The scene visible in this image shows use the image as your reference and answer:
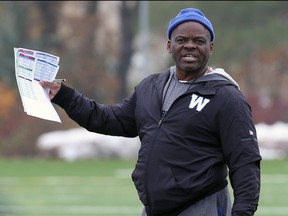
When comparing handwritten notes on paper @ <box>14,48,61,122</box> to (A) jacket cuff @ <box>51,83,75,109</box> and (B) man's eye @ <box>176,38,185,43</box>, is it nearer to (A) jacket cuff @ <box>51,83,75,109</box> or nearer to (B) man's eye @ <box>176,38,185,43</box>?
(A) jacket cuff @ <box>51,83,75,109</box>

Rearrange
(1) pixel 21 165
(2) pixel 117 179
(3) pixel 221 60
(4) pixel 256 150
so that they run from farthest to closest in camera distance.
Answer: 1. (3) pixel 221 60
2. (1) pixel 21 165
3. (2) pixel 117 179
4. (4) pixel 256 150

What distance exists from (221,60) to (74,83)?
3245 mm

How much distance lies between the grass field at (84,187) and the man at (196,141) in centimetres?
481

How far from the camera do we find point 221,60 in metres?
20.9

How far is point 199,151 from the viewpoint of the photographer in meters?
4.66

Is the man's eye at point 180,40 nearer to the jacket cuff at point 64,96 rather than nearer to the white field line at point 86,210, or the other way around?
the jacket cuff at point 64,96

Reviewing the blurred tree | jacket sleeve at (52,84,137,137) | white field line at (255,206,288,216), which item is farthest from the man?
the blurred tree

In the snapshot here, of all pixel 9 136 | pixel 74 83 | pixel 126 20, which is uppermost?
pixel 126 20

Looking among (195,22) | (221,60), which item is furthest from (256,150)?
(221,60)

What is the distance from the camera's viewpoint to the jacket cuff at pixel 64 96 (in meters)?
5.10

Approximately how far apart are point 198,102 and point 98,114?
0.73m

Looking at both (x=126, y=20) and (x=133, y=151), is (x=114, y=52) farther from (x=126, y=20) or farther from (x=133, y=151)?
(x=133, y=151)

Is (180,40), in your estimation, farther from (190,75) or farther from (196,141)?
(196,141)

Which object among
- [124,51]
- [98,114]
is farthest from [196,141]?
[124,51]
